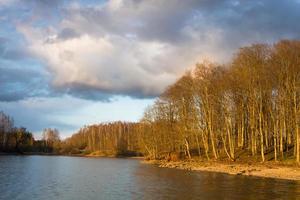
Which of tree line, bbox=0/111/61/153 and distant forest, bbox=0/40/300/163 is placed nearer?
distant forest, bbox=0/40/300/163

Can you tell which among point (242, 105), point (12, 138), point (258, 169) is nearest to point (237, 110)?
point (242, 105)

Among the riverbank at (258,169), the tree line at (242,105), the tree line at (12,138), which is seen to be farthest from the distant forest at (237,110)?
the tree line at (12,138)

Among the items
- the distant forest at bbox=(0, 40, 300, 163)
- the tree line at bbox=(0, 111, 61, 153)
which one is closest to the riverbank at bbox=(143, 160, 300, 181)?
the distant forest at bbox=(0, 40, 300, 163)

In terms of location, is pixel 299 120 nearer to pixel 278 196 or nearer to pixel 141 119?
pixel 278 196

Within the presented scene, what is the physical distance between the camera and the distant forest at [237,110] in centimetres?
6544

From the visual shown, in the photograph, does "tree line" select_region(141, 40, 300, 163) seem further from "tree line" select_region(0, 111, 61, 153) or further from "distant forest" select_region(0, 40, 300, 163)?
"tree line" select_region(0, 111, 61, 153)

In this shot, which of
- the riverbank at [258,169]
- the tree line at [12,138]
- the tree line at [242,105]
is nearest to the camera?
the riverbank at [258,169]

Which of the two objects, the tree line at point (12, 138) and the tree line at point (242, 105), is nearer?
the tree line at point (242, 105)

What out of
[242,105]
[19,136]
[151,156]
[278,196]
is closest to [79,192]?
[278,196]

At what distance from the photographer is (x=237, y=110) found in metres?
78.1

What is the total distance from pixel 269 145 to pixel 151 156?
131ft

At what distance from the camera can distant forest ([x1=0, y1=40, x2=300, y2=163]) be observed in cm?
6544

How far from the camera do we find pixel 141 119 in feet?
379

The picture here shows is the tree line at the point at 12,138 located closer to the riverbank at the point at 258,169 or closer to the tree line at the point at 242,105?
the tree line at the point at 242,105
